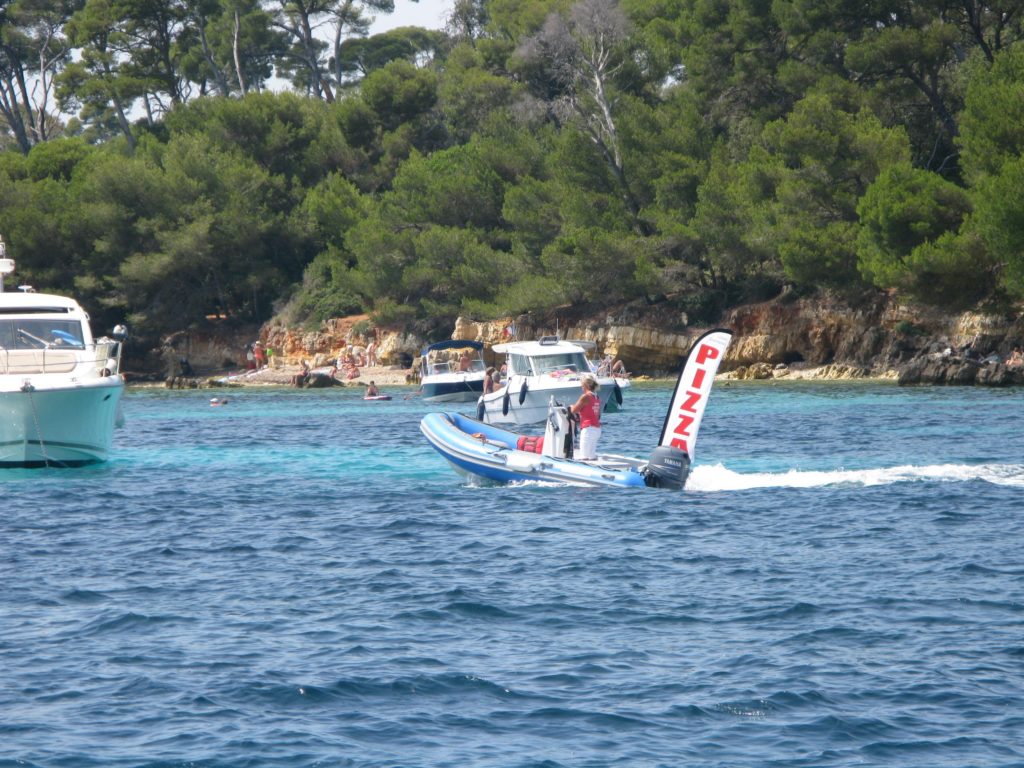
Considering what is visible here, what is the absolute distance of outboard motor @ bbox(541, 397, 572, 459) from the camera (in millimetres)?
19078

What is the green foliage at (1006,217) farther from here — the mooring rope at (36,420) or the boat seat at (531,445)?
the mooring rope at (36,420)

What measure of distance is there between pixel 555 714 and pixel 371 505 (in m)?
10.0

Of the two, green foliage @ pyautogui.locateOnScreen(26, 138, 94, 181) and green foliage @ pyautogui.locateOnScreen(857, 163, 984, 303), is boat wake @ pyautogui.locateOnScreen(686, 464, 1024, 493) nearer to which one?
green foliage @ pyautogui.locateOnScreen(857, 163, 984, 303)

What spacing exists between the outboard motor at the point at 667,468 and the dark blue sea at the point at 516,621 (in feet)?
0.93

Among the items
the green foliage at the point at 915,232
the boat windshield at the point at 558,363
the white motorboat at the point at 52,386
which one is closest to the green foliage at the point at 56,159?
the boat windshield at the point at 558,363

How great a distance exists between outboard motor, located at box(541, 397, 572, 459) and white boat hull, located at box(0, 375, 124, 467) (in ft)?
27.1

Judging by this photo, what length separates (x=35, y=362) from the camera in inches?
907

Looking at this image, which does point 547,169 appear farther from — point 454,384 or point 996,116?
point 996,116

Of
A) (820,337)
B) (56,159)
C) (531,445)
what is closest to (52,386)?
(531,445)

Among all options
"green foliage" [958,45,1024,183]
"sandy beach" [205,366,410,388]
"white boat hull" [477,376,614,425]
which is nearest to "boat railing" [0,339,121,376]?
"white boat hull" [477,376,614,425]

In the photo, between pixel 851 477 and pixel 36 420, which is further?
pixel 36 420

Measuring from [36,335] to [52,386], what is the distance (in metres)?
2.42

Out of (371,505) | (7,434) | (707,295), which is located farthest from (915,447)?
(707,295)

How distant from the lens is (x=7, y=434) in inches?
857
